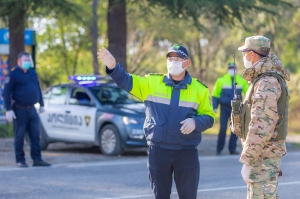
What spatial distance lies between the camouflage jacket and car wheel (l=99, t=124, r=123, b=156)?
28.0ft

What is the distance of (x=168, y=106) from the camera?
595 cm

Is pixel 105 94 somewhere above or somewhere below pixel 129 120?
above

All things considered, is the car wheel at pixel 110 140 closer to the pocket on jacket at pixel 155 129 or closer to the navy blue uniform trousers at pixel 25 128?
the navy blue uniform trousers at pixel 25 128

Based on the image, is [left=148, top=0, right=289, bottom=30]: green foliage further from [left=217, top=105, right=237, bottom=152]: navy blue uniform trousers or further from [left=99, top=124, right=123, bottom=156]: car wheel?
[left=99, top=124, right=123, bottom=156]: car wheel

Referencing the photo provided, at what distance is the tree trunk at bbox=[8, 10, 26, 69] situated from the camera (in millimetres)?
15773

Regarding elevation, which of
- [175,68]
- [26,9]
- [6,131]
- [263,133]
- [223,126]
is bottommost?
[6,131]

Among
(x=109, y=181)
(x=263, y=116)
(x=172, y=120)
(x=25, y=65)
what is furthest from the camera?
(x=25, y=65)

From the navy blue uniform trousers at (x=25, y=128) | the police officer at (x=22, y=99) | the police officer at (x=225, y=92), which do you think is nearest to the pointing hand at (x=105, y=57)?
the police officer at (x=22, y=99)

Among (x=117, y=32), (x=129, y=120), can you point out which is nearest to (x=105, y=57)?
(x=129, y=120)

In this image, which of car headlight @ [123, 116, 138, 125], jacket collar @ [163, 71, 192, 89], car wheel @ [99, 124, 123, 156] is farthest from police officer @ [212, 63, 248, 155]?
jacket collar @ [163, 71, 192, 89]

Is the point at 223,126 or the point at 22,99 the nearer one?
the point at 22,99

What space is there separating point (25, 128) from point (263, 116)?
7.00 meters

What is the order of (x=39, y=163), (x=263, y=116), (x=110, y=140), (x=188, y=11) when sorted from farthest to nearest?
(x=188, y=11) → (x=110, y=140) → (x=39, y=163) → (x=263, y=116)

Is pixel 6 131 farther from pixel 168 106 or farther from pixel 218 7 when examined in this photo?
pixel 168 106
